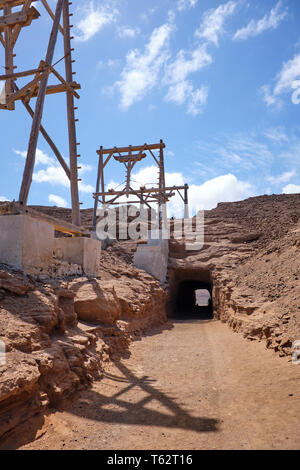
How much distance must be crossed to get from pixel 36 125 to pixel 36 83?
129 centimetres


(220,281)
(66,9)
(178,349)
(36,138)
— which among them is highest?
(66,9)

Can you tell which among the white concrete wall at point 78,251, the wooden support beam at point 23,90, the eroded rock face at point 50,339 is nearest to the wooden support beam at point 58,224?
the white concrete wall at point 78,251

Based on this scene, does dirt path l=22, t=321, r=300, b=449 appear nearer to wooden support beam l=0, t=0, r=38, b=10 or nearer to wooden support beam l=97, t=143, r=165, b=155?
wooden support beam l=0, t=0, r=38, b=10

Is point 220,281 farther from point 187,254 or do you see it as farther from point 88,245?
point 88,245

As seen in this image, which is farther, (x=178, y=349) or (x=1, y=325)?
(x=178, y=349)

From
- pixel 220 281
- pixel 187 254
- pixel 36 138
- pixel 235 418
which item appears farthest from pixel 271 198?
pixel 235 418

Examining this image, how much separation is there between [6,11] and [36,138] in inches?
141

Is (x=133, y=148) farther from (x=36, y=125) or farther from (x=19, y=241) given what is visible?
(x=19, y=241)

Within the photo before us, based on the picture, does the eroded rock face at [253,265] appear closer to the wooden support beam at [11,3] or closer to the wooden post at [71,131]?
the wooden post at [71,131]

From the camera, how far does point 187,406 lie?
4395 millimetres

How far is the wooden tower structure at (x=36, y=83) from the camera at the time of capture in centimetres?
685

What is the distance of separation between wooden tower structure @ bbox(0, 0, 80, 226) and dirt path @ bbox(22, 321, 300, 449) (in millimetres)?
3994

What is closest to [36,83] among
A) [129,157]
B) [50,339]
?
[50,339]

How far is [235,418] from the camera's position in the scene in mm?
3900
